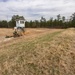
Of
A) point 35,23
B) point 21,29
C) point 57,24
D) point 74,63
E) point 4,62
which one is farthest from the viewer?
point 35,23

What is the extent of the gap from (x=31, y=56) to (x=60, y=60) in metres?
1.11

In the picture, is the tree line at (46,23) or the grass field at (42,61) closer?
the grass field at (42,61)

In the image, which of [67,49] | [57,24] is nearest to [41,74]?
[67,49]

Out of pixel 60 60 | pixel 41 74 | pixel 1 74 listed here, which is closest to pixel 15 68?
pixel 1 74

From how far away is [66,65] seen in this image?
17.4 ft

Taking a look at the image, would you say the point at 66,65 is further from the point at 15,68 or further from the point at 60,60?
the point at 15,68

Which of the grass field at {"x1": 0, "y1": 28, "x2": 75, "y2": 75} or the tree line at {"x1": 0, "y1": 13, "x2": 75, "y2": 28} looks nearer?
the grass field at {"x1": 0, "y1": 28, "x2": 75, "y2": 75}

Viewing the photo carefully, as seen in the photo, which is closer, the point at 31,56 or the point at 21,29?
the point at 31,56

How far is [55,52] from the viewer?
614cm

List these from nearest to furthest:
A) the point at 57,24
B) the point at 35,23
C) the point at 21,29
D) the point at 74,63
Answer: the point at 74,63, the point at 21,29, the point at 57,24, the point at 35,23

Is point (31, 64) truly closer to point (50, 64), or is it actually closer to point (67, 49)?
point (50, 64)

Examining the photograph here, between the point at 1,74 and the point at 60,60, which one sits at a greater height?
the point at 60,60

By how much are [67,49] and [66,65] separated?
113 cm

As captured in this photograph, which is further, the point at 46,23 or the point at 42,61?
the point at 46,23
